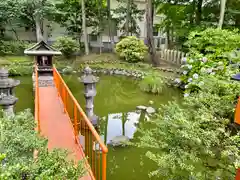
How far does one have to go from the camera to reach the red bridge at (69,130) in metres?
2.65

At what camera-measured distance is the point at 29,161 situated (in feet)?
4.91

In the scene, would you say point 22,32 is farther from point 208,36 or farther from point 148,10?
point 208,36

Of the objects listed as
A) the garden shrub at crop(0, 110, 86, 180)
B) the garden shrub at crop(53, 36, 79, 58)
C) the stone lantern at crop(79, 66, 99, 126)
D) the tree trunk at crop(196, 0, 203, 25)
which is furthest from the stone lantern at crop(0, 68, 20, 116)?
the tree trunk at crop(196, 0, 203, 25)

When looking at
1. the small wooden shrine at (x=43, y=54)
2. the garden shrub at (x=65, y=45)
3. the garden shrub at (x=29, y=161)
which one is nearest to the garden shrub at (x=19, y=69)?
the garden shrub at (x=65, y=45)

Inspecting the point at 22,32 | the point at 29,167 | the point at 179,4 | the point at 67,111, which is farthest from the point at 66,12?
the point at 29,167

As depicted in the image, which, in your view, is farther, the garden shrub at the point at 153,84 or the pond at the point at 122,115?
the garden shrub at the point at 153,84

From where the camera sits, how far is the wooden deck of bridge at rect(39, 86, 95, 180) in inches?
115

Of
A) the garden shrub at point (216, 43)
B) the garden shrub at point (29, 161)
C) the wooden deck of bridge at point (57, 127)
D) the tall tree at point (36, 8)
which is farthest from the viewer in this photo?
the tall tree at point (36, 8)

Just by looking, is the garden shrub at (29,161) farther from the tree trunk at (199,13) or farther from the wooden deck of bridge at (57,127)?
the tree trunk at (199,13)

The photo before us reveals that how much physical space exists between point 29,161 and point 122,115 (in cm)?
473

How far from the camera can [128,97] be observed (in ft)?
25.6

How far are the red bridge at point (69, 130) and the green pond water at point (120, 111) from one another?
0.44 metres

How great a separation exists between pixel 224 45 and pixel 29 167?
774 centimetres

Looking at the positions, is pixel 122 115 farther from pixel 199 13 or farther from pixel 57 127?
pixel 199 13
